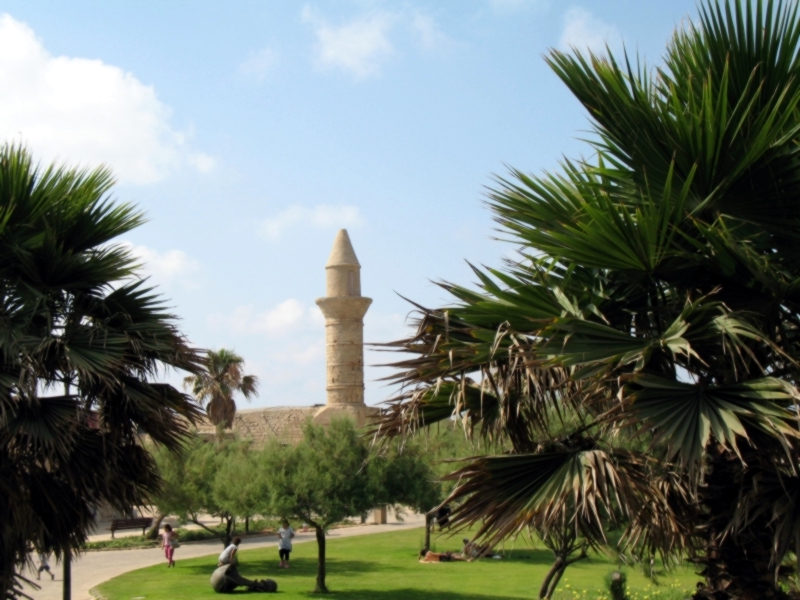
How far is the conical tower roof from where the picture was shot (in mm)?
35969

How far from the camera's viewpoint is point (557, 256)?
5.10 meters

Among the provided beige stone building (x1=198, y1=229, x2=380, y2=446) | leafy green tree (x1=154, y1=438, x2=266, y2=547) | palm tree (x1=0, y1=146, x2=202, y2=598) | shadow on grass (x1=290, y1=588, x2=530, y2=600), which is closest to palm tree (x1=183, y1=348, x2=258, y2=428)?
beige stone building (x1=198, y1=229, x2=380, y2=446)

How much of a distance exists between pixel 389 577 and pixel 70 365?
15.7m

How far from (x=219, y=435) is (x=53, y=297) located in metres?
27.1

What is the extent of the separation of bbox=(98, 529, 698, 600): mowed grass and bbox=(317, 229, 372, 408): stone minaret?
8.59m

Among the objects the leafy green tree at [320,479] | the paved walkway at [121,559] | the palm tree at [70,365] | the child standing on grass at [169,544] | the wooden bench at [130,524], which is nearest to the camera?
the palm tree at [70,365]

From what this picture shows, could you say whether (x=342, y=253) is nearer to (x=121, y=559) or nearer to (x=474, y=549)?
(x=121, y=559)

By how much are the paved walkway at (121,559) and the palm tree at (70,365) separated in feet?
26.3

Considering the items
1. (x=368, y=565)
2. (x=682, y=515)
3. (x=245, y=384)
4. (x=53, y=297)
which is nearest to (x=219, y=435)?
(x=245, y=384)

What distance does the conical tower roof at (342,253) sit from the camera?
35969 mm

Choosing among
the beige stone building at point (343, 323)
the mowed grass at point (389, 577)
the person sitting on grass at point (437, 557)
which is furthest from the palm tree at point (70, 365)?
the beige stone building at point (343, 323)

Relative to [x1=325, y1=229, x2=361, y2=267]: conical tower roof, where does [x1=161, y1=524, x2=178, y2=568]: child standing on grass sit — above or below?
below

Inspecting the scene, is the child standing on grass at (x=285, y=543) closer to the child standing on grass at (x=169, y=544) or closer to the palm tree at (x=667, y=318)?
the child standing on grass at (x=169, y=544)

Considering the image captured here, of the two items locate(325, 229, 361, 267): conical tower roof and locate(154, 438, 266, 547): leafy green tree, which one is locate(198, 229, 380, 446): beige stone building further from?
locate(154, 438, 266, 547): leafy green tree
